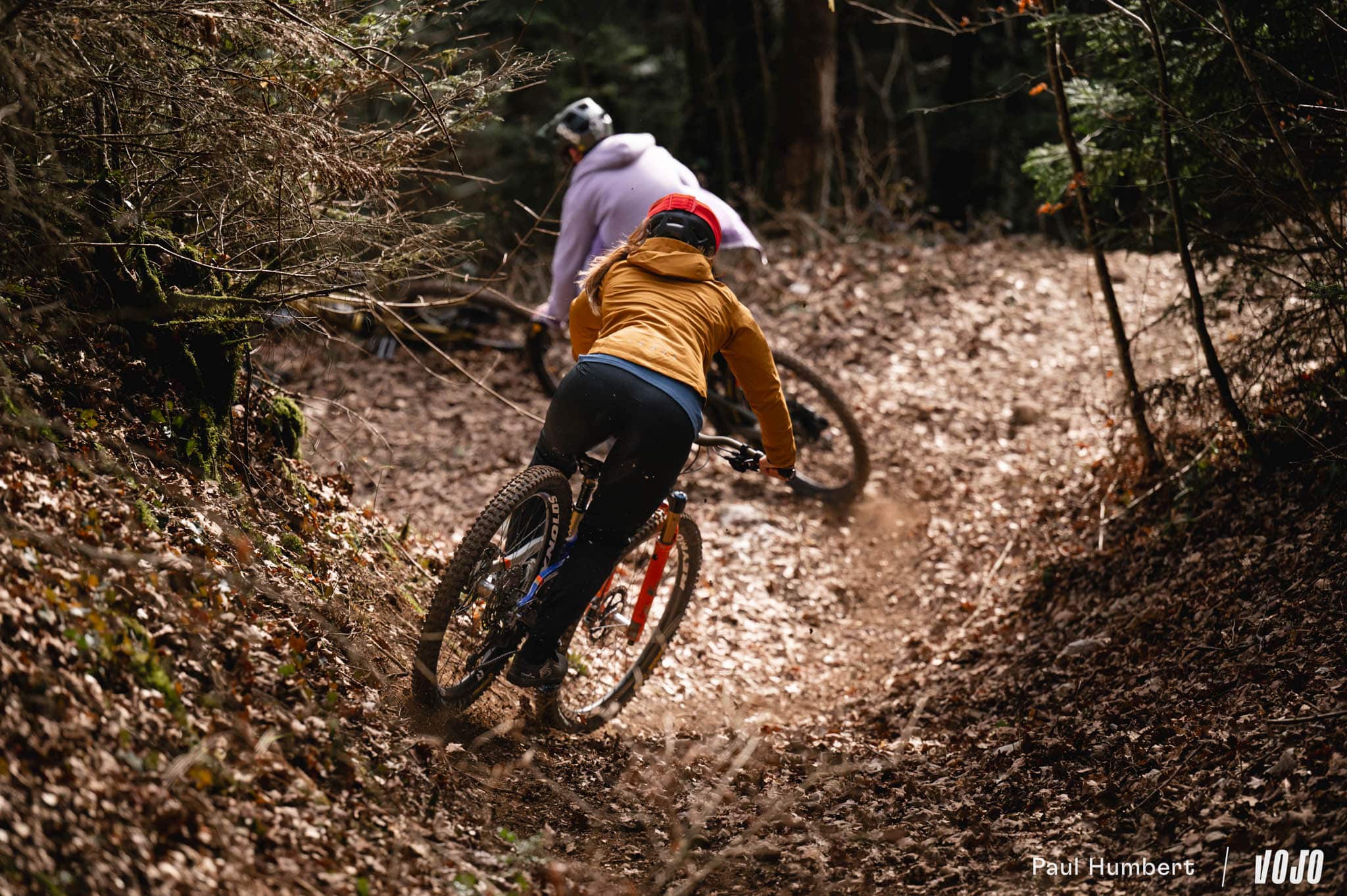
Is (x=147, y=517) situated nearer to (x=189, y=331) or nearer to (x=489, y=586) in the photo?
(x=189, y=331)

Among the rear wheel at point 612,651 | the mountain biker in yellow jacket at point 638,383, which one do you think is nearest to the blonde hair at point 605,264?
the mountain biker in yellow jacket at point 638,383

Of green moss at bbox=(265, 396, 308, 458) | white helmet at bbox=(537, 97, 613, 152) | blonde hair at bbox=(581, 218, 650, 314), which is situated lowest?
green moss at bbox=(265, 396, 308, 458)

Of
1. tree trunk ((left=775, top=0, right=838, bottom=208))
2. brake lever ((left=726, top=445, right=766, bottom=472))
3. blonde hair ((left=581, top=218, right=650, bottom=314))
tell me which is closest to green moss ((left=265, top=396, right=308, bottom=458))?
blonde hair ((left=581, top=218, right=650, bottom=314))

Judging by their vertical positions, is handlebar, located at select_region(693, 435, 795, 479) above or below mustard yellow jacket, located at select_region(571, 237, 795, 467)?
below

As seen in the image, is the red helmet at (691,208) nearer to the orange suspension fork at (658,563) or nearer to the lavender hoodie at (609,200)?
the orange suspension fork at (658,563)

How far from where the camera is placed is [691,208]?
458 centimetres

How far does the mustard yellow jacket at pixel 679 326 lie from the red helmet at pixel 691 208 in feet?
0.51

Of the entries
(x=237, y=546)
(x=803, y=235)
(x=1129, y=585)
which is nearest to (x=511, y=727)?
(x=237, y=546)

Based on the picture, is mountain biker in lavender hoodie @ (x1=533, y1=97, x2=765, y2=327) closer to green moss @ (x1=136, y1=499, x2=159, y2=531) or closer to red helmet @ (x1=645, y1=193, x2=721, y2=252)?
red helmet @ (x1=645, y1=193, x2=721, y2=252)

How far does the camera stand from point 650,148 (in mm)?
6855

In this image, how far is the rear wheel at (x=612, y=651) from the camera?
201 inches

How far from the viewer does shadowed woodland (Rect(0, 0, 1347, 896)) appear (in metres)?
3.27

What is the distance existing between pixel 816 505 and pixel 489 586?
4384mm

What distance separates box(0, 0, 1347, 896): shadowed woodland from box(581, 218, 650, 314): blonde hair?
96 cm
